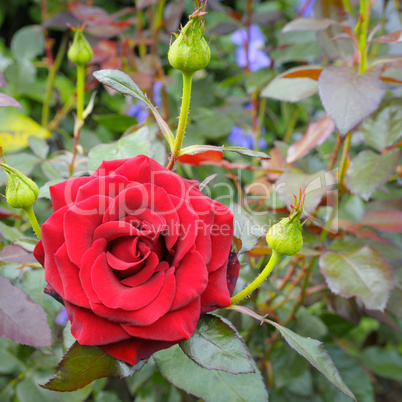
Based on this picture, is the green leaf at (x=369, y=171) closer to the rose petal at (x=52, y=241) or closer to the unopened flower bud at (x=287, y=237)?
the unopened flower bud at (x=287, y=237)

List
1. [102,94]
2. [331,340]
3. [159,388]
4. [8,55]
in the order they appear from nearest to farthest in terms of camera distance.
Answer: [159,388]
[331,340]
[8,55]
[102,94]

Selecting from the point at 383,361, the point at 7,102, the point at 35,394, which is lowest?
the point at 383,361

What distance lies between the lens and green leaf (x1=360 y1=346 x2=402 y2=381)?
1.16 meters

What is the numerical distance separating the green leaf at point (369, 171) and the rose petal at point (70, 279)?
0.41 m

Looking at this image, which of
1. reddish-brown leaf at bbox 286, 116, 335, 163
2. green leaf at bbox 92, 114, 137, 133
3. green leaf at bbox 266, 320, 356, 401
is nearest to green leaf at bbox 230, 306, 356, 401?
green leaf at bbox 266, 320, 356, 401

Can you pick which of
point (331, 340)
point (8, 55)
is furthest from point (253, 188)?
point (8, 55)

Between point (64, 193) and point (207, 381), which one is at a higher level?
point (64, 193)

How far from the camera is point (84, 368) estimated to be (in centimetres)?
38

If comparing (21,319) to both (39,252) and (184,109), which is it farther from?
(184,109)

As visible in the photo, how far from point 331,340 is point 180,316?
0.91 meters

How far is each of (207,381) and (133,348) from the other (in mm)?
153

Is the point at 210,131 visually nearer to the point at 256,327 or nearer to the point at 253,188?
the point at 253,188

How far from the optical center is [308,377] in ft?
3.17

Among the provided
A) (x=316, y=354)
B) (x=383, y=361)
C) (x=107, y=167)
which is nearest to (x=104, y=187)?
(x=107, y=167)
